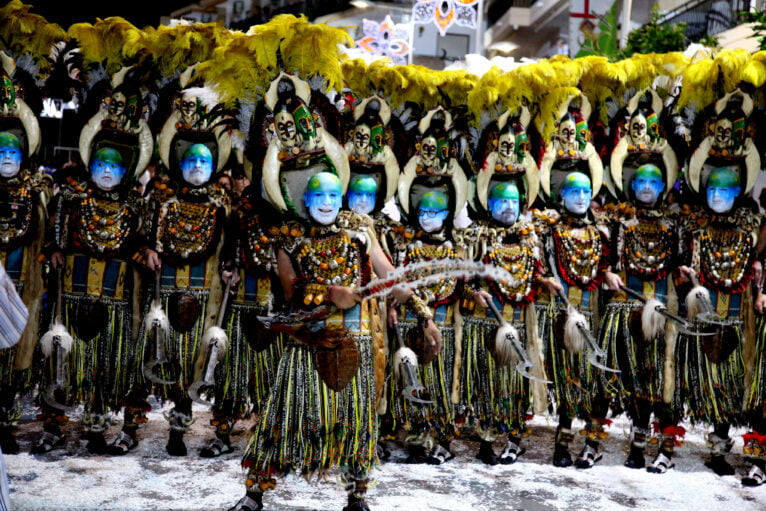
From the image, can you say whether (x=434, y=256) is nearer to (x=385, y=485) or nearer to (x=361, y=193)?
(x=361, y=193)

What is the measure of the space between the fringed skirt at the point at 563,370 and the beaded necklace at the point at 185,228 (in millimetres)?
1935

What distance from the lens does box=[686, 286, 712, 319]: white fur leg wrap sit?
4.41 m

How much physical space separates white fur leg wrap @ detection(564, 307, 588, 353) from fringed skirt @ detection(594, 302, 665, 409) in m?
0.24

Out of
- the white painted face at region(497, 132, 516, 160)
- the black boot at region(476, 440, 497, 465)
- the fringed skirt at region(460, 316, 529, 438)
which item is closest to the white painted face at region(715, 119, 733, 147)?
the white painted face at region(497, 132, 516, 160)

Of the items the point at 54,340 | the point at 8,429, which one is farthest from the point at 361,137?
the point at 8,429

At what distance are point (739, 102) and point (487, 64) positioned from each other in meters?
1.39

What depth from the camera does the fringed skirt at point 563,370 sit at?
15.5ft

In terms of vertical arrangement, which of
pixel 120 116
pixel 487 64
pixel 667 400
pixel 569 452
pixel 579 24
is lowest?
pixel 569 452

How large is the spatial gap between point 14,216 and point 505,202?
2599mm

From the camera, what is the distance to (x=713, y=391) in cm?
457

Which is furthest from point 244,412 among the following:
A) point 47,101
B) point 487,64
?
point 487,64

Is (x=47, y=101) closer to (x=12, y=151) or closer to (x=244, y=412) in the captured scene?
(x=12, y=151)

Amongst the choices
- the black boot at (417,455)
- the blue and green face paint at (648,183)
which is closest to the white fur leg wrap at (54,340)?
the black boot at (417,455)

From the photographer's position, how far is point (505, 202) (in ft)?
14.9
